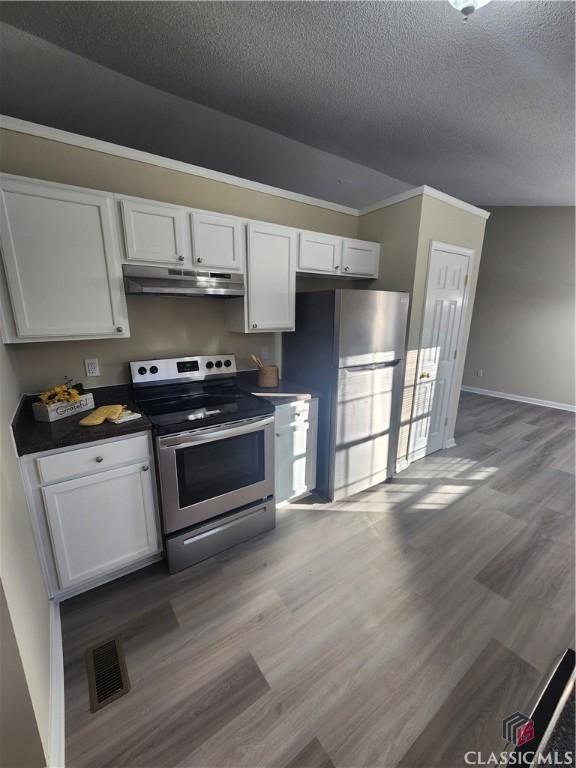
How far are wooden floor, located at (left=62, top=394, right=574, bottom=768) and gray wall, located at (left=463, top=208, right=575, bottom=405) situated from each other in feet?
11.5

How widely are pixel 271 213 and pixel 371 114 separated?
1017 millimetres

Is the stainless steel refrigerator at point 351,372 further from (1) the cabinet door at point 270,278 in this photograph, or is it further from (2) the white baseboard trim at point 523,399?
(2) the white baseboard trim at point 523,399

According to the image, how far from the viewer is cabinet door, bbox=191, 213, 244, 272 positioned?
6.63 ft

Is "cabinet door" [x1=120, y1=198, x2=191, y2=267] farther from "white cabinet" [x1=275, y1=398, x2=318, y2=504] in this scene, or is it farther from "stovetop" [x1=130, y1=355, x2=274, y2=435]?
"white cabinet" [x1=275, y1=398, x2=318, y2=504]

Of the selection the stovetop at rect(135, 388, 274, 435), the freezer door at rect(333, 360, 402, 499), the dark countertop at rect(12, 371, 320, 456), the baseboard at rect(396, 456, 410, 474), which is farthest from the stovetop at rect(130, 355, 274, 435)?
the baseboard at rect(396, 456, 410, 474)

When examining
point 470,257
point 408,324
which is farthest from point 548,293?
point 408,324

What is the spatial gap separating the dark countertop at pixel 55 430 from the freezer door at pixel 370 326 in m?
1.48

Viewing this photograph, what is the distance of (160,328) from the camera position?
2318 millimetres

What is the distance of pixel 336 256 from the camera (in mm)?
2666

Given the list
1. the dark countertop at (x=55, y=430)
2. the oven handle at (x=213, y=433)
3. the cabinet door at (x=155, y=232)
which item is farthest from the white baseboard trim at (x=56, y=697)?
the cabinet door at (x=155, y=232)

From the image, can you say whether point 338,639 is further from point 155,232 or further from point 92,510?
point 155,232

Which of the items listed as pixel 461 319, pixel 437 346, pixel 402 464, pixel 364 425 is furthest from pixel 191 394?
pixel 461 319

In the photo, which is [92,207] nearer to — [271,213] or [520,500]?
[271,213]

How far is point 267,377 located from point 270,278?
30.8 inches
